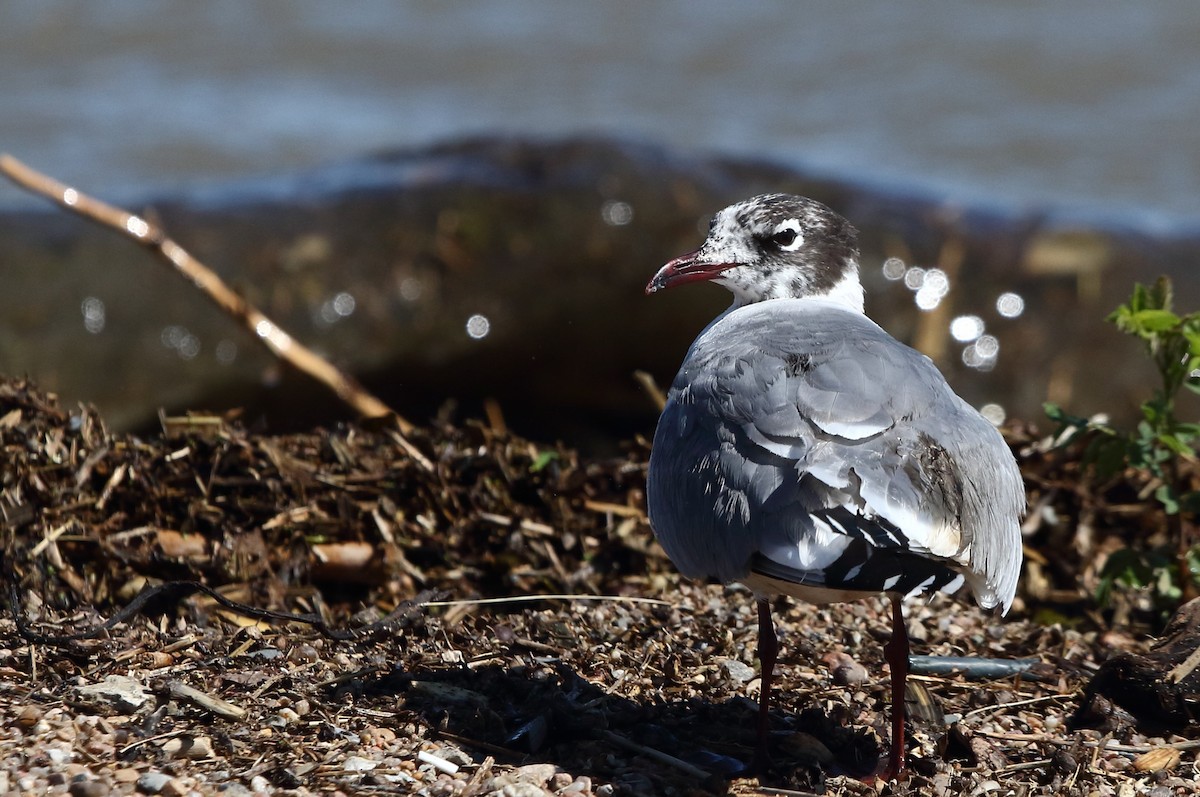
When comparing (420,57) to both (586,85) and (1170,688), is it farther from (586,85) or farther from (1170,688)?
(1170,688)

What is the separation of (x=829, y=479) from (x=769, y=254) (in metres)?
1.51

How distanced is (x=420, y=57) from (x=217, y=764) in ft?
38.0

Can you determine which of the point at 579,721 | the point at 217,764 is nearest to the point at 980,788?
the point at 579,721

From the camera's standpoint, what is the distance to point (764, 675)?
3.62 meters

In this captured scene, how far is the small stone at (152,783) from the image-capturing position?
9.91 feet

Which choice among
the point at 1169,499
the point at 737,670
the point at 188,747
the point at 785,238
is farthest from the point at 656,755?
the point at 1169,499

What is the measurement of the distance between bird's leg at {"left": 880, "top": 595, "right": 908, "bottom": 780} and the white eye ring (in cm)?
129

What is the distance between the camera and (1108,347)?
7418 millimetres

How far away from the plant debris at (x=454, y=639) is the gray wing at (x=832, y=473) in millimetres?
562

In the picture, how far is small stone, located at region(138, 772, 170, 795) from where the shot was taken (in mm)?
3020

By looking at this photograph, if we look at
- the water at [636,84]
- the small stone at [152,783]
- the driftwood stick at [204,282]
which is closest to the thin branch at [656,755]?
the small stone at [152,783]

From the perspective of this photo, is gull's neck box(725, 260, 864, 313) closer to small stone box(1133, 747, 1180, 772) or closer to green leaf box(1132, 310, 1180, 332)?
green leaf box(1132, 310, 1180, 332)

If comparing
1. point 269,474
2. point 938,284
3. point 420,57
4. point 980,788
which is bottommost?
point 980,788

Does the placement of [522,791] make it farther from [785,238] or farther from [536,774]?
[785,238]
